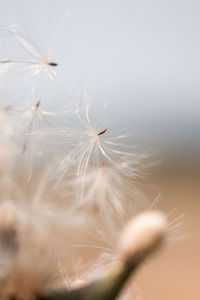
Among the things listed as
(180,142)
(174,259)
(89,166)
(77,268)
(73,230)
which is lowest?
(180,142)

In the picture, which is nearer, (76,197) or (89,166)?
(76,197)

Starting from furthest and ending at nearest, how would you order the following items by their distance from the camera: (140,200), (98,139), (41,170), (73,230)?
1. (98,139)
2. (140,200)
3. (41,170)
4. (73,230)

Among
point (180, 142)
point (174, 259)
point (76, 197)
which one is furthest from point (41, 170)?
point (180, 142)

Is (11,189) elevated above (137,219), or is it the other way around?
(137,219)

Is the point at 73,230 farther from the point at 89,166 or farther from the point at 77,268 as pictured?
the point at 89,166

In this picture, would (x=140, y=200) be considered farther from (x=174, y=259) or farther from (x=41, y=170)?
(x=174, y=259)

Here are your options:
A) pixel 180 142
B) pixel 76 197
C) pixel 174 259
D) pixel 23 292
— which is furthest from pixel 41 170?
pixel 180 142

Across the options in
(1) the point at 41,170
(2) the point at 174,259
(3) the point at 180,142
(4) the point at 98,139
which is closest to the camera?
(1) the point at 41,170

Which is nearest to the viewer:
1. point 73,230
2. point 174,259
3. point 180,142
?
point 73,230

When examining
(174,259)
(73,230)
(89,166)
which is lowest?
(174,259)
